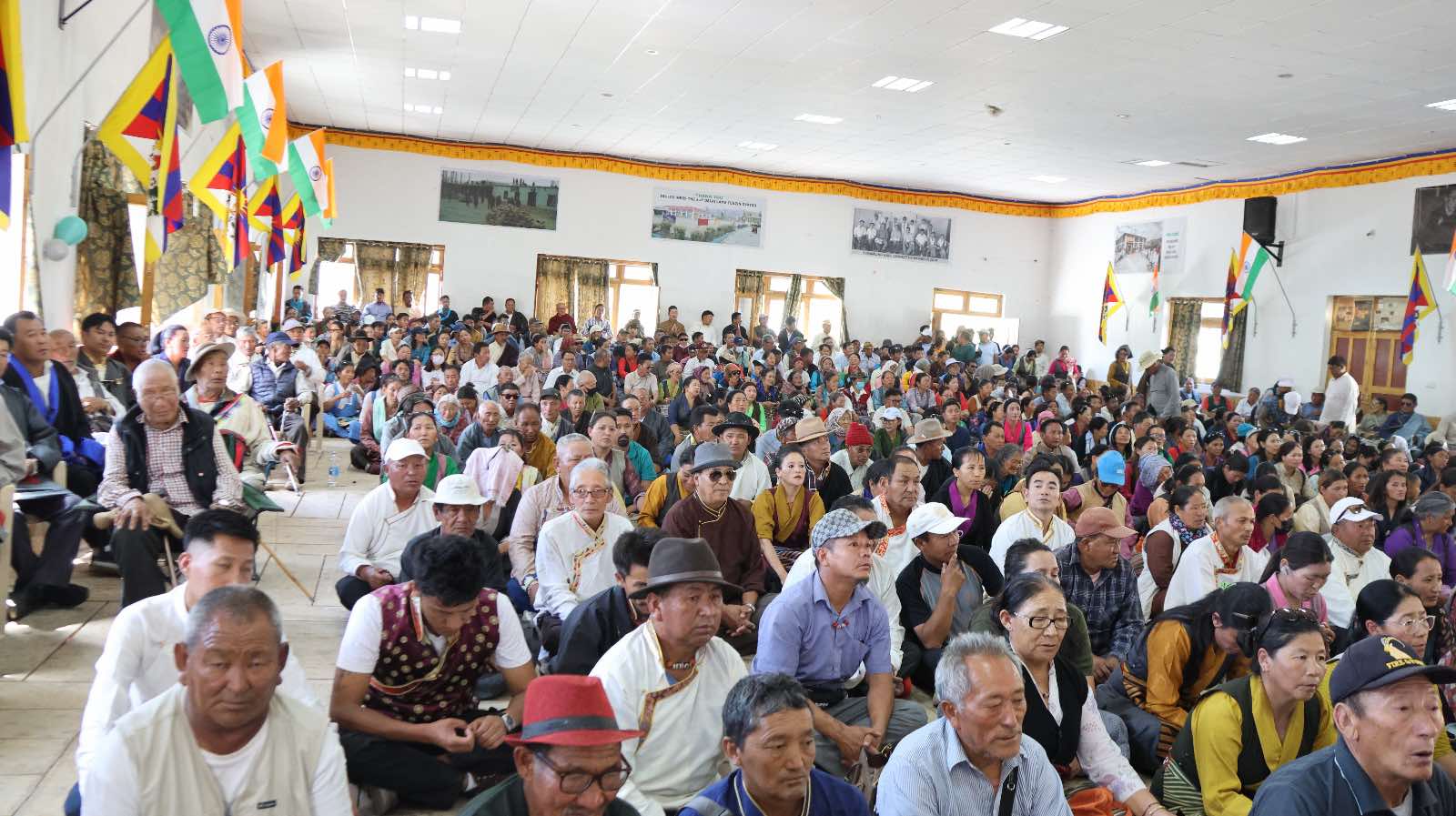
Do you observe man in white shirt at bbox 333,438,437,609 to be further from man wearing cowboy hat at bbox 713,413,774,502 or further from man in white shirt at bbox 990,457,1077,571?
man in white shirt at bbox 990,457,1077,571

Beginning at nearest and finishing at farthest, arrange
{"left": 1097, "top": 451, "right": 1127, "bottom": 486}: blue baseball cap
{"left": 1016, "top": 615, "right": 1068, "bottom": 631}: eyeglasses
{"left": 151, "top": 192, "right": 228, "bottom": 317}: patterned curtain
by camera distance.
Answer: {"left": 1016, "top": 615, "right": 1068, "bottom": 631}: eyeglasses, {"left": 1097, "top": 451, "right": 1127, "bottom": 486}: blue baseball cap, {"left": 151, "top": 192, "right": 228, "bottom": 317}: patterned curtain

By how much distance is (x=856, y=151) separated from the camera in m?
16.0

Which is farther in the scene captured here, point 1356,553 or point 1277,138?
point 1277,138

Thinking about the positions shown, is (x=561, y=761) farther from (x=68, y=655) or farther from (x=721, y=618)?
(x=68, y=655)

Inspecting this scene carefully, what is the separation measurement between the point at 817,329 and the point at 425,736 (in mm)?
17063

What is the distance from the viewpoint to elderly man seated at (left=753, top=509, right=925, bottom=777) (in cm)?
328

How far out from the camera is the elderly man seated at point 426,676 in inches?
111

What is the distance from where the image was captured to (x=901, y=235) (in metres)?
19.7

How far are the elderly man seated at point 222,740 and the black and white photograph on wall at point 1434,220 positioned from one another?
14.1 metres

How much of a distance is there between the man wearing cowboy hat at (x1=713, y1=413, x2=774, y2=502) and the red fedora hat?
378 cm

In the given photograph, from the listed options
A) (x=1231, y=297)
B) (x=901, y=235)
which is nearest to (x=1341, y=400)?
(x=1231, y=297)

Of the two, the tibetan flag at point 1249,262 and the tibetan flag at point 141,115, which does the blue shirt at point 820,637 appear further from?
the tibetan flag at point 1249,262

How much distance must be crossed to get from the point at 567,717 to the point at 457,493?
7.13 ft

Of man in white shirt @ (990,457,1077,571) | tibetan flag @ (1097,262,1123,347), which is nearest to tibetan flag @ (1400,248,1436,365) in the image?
tibetan flag @ (1097,262,1123,347)
